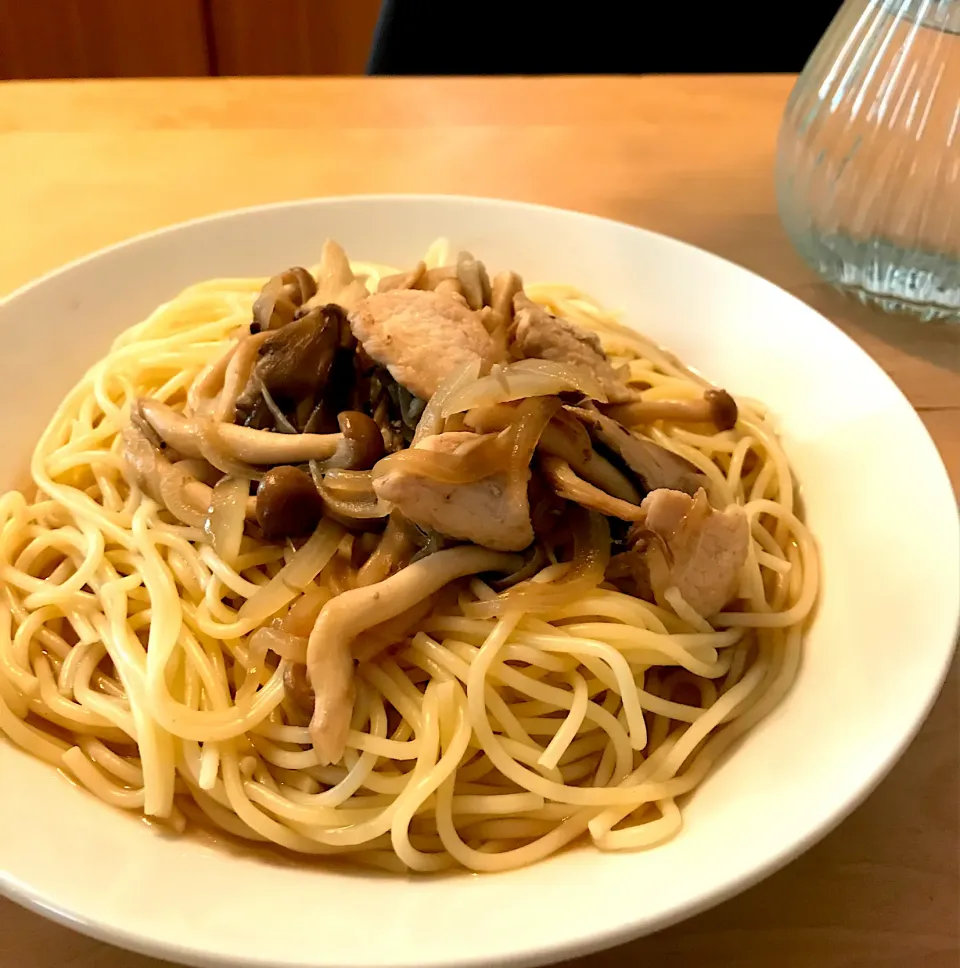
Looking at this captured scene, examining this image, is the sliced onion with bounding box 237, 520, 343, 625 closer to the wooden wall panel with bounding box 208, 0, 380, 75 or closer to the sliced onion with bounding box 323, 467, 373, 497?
the sliced onion with bounding box 323, 467, 373, 497

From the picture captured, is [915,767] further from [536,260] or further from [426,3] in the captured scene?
[426,3]

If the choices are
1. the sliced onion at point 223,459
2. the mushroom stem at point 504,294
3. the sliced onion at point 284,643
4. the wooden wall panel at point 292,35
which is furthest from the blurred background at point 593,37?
the sliced onion at point 284,643

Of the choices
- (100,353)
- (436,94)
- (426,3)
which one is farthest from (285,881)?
(426,3)

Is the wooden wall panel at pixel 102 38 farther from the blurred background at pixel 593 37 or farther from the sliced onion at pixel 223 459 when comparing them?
the sliced onion at pixel 223 459

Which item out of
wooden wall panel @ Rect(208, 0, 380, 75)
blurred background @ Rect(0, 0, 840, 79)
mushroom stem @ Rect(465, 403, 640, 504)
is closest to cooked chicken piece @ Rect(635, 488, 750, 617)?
mushroom stem @ Rect(465, 403, 640, 504)

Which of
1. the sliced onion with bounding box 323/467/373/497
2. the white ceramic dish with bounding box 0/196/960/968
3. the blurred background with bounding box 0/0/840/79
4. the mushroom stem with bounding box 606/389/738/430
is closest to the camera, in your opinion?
the white ceramic dish with bounding box 0/196/960/968
